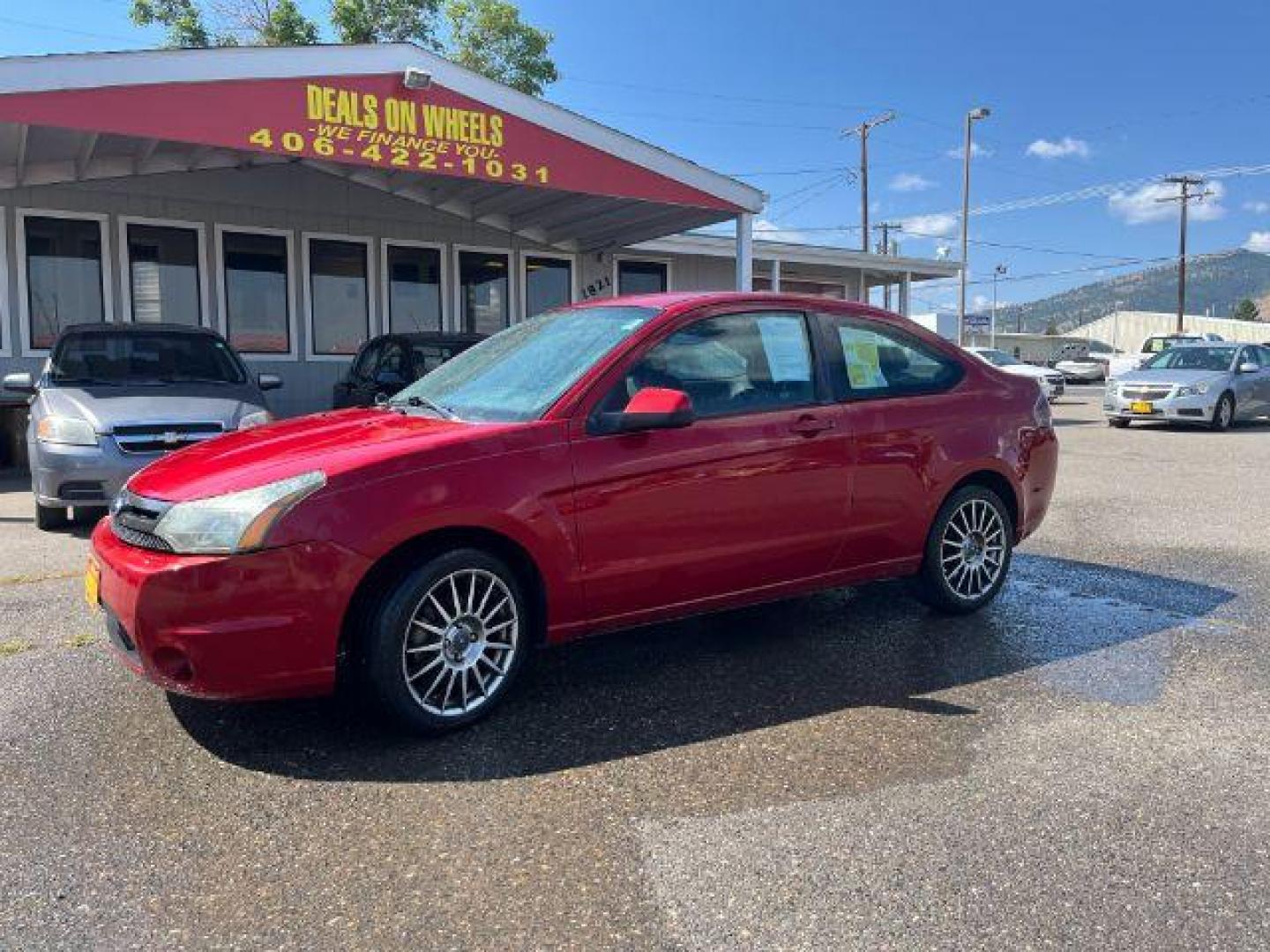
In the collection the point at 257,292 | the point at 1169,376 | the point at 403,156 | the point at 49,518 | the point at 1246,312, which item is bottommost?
the point at 49,518

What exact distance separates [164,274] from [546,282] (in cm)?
595

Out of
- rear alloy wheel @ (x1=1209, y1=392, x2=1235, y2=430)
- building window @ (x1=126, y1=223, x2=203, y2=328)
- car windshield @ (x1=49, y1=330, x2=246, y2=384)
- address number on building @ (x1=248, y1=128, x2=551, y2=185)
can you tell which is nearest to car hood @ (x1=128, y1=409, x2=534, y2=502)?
car windshield @ (x1=49, y1=330, x2=246, y2=384)

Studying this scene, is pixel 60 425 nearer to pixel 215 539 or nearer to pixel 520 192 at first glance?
pixel 215 539

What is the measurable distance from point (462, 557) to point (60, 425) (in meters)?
4.94

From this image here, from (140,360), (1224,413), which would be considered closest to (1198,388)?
(1224,413)

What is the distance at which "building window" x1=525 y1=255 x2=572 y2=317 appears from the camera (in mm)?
16391

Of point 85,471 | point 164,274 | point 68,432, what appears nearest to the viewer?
point 85,471

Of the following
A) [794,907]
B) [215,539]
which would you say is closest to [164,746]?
[215,539]

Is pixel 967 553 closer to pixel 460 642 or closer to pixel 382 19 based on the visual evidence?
pixel 460 642

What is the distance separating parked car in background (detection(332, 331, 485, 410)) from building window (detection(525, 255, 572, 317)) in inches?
206

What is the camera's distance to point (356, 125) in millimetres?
9602

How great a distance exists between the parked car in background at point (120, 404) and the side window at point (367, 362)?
233 centimetres

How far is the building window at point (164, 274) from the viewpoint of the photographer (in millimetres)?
12906

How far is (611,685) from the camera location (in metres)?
4.13
